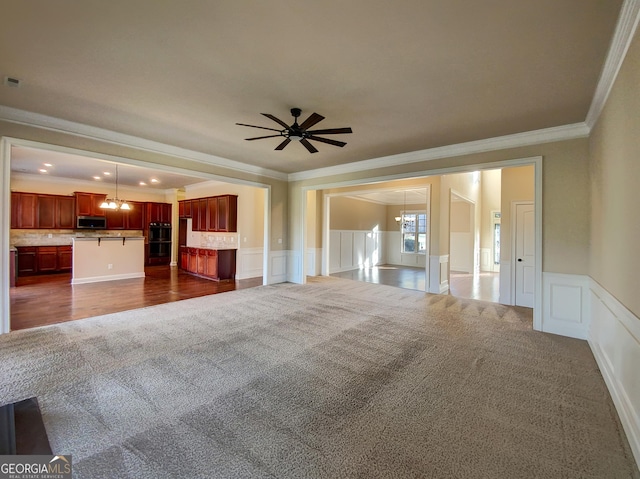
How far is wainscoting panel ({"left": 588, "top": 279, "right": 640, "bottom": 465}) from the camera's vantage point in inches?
73.3

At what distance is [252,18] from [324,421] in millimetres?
2885

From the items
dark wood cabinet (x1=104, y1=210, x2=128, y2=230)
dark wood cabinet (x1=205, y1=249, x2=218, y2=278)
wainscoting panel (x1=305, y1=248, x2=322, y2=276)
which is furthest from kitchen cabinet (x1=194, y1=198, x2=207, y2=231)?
wainscoting panel (x1=305, y1=248, x2=322, y2=276)

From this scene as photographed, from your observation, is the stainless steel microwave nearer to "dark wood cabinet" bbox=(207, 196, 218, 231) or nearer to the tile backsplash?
the tile backsplash

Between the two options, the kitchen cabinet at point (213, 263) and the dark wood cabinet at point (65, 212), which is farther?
the dark wood cabinet at point (65, 212)

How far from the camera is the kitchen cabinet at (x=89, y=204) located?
8539 millimetres

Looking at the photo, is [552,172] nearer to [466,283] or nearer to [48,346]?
[466,283]

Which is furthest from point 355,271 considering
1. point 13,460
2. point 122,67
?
point 13,460

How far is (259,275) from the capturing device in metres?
8.62

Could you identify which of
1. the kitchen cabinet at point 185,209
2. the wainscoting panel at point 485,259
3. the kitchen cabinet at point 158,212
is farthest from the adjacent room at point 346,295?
the wainscoting panel at point 485,259

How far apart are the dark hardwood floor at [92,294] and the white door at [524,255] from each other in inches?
225

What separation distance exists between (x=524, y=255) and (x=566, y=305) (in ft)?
5.68

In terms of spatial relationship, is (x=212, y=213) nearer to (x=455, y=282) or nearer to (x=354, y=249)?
(x=354, y=249)

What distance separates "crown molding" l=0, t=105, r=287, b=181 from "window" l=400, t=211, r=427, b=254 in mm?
7675

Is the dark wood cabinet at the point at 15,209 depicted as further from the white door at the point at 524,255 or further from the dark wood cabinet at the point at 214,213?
the white door at the point at 524,255
